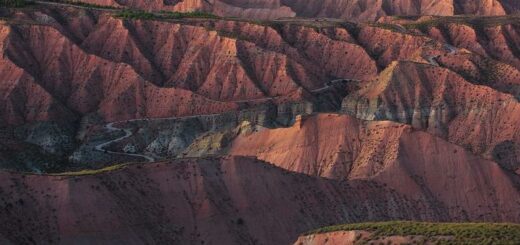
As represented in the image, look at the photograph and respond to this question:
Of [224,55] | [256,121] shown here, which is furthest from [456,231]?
[224,55]

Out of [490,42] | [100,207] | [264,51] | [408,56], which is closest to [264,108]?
[264,51]

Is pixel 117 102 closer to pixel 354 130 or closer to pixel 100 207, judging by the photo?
pixel 354 130

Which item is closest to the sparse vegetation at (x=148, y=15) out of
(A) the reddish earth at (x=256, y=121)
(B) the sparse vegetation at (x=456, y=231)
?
(A) the reddish earth at (x=256, y=121)

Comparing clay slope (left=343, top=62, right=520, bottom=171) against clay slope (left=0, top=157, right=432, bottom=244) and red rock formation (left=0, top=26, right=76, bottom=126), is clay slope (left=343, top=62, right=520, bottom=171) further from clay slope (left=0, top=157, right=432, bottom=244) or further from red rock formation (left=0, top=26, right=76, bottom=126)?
clay slope (left=0, top=157, right=432, bottom=244)

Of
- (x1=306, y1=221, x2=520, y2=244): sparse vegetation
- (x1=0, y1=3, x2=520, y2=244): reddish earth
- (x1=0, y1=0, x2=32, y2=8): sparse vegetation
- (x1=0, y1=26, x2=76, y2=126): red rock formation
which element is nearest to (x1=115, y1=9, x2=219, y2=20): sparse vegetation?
(x1=0, y1=3, x2=520, y2=244): reddish earth

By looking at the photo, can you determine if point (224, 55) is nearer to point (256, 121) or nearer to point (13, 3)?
point (256, 121)

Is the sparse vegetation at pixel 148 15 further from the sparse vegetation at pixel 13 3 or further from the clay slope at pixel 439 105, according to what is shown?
the clay slope at pixel 439 105
